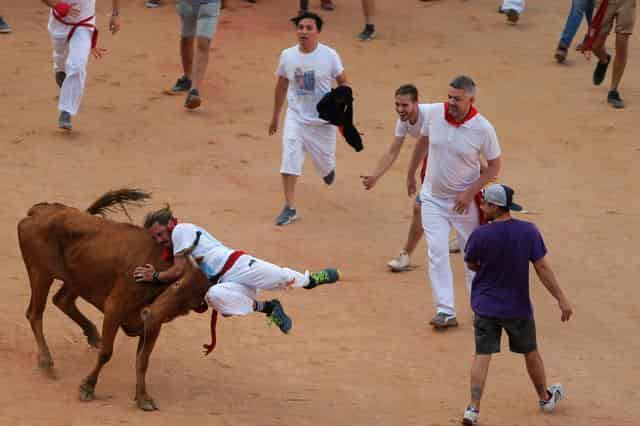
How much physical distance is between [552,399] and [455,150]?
2413mm

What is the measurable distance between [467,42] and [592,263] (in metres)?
8.18

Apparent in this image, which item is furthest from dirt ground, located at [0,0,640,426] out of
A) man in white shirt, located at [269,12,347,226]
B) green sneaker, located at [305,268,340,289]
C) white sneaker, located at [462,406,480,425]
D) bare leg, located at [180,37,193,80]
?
green sneaker, located at [305,268,340,289]

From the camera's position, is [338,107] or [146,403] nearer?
[146,403]

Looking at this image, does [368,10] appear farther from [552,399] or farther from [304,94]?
[552,399]

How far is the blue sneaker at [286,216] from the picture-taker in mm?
12570

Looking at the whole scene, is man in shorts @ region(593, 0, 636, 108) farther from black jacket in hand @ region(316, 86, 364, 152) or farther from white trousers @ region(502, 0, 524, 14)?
black jacket in hand @ region(316, 86, 364, 152)

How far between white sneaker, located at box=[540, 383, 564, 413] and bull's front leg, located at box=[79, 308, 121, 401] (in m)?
3.20

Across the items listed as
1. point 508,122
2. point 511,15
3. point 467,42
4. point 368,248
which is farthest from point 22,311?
point 511,15

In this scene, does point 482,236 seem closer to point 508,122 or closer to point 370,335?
point 370,335

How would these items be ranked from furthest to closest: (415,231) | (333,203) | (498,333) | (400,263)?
(333,203) < (400,263) < (415,231) < (498,333)

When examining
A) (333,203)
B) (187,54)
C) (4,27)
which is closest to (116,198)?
(333,203)

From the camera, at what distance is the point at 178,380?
29.3 feet

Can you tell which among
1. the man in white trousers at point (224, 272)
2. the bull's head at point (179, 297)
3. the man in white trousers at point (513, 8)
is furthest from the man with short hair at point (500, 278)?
the man in white trousers at point (513, 8)

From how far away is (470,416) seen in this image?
27.1ft
